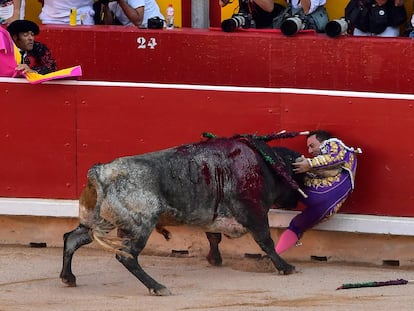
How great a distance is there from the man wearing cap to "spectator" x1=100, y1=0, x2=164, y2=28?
0.85 metres

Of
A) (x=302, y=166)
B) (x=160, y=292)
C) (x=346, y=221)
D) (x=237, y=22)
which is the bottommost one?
(x=160, y=292)

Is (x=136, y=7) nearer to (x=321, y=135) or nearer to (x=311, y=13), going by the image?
(x=311, y=13)

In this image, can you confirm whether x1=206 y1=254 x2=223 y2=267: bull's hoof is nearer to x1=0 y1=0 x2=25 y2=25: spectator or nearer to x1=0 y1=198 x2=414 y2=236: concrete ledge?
x1=0 y1=198 x2=414 y2=236: concrete ledge

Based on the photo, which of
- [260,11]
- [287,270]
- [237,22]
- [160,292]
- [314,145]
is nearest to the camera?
[160,292]

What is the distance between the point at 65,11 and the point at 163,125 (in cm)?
160

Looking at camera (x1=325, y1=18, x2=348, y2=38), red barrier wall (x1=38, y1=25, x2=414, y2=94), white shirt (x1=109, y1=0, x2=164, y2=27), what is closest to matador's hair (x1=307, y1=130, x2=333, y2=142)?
red barrier wall (x1=38, y1=25, x2=414, y2=94)

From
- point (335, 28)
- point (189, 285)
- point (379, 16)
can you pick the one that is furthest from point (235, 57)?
point (189, 285)

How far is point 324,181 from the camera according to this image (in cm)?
916

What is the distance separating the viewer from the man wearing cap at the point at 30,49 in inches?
384

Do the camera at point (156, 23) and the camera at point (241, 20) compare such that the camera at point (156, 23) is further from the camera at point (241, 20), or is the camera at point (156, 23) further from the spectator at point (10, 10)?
the spectator at point (10, 10)

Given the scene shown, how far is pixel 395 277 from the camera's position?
8930 mm

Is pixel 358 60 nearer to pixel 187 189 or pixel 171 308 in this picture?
pixel 187 189

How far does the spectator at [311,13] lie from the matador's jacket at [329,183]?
1224mm

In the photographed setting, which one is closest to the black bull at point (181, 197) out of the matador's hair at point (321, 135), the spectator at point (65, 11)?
the matador's hair at point (321, 135)
